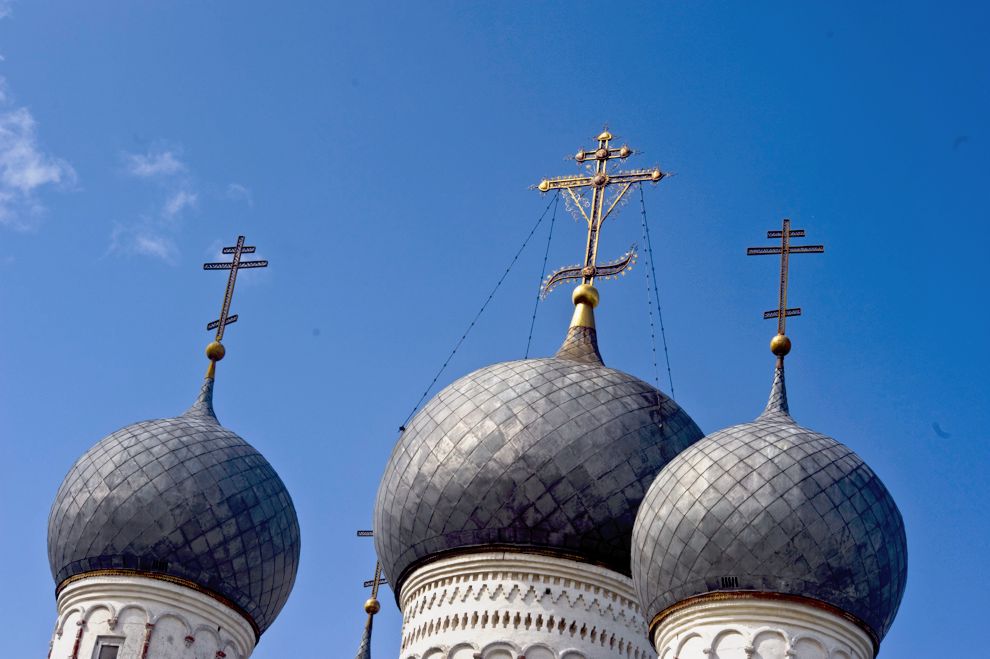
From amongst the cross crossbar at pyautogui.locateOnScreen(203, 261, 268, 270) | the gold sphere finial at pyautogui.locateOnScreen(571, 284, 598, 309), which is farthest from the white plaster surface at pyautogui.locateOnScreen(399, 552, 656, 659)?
the cross crossbar at pyautogui.locateOnScreen(203, 261, 268, 270)

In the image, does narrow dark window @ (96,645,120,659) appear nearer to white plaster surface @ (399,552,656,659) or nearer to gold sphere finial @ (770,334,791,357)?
white plaster surface @ (399,552,656,659)

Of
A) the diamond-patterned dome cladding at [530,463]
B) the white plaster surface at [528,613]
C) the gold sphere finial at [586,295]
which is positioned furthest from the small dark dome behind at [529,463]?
the gold sphere finial at [586,295]

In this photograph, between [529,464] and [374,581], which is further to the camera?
[374,581]

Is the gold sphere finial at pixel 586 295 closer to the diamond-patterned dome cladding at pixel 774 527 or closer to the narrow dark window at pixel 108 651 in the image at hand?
the diamond-patterned dome cladding at pixel 774 527

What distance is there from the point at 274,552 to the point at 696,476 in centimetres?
499

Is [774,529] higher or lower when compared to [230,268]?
lower

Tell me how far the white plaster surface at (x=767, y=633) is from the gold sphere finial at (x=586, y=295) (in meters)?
4.67

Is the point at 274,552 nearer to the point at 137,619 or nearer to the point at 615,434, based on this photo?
the point at 137,619

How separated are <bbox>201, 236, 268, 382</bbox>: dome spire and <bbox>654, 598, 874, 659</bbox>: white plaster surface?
695cm

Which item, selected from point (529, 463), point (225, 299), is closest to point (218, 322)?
point (225, 299)

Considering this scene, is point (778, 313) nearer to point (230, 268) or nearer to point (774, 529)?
point (774, 529)

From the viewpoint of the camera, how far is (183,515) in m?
17.2

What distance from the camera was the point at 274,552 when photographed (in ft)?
58.5

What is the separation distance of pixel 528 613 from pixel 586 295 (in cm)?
372
